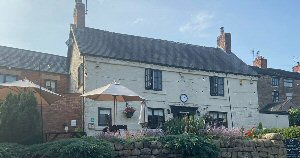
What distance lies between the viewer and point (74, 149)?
10.8 m

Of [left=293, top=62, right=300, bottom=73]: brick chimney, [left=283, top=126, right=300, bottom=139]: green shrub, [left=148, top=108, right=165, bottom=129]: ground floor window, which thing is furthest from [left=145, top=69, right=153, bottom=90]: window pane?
[left=293, top=62, right=300, bottom=73]: brick chimney

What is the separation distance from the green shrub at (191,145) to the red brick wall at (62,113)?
993 centimetres

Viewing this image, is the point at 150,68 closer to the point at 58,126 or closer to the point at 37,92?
the point at 58,126

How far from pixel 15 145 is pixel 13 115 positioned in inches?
55.4

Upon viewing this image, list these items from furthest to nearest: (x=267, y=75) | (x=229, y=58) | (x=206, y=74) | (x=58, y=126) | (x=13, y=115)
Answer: (x=267, y=75) < (x=229, y=58) < (x=206, y=74) < (x=58, y=126) < (x=13, y=115)

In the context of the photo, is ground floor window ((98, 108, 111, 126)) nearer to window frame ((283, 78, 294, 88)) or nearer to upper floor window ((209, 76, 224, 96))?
upper floor window ((209, 76, 224, 96))

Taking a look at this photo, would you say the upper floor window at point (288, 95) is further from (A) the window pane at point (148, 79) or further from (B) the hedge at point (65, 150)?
(B) the hedge at point (65, 150)

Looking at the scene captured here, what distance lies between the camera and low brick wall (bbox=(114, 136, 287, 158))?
1227cm

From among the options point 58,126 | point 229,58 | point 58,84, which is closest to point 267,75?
point 229,58

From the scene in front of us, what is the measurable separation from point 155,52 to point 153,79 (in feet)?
8.87

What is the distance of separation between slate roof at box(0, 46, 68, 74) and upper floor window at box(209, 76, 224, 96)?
36.7ft

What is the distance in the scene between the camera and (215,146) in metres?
13.2

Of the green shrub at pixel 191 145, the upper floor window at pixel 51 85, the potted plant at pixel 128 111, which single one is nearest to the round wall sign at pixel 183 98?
the potted plant at pixel 128 111

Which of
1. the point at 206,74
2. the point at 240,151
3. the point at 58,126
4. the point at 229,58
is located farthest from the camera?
the point at 229,58
